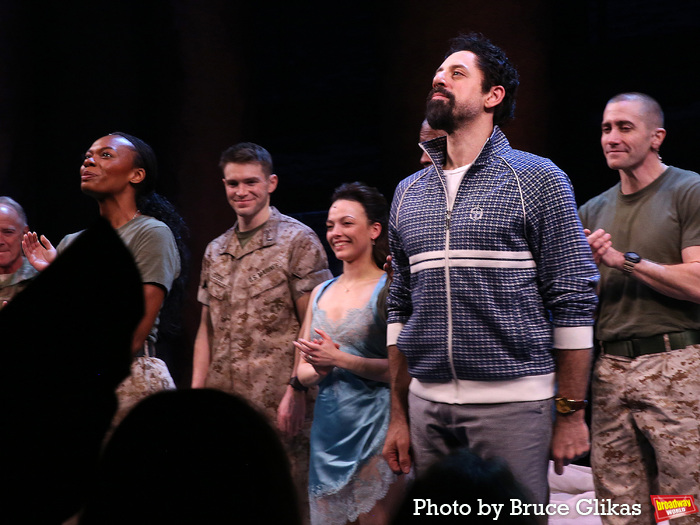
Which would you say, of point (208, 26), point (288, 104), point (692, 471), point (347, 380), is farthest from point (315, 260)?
point (288, 104)

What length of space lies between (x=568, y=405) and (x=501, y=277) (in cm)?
36

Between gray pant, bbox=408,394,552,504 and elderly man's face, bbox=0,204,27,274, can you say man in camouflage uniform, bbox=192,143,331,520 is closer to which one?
elderly man's face, bbox=0,204,27,274

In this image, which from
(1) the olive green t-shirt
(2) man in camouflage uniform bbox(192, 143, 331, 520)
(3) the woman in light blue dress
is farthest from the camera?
(2) man in camouflage uniform bbox(192, 143, 331, 520)

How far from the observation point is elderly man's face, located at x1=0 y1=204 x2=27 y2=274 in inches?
142

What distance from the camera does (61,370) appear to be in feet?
1.57

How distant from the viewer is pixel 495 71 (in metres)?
2.20

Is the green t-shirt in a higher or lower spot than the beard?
lower

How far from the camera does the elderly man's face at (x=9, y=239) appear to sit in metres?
3.62

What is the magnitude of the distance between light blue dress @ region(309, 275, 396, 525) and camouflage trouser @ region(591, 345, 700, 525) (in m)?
0.77

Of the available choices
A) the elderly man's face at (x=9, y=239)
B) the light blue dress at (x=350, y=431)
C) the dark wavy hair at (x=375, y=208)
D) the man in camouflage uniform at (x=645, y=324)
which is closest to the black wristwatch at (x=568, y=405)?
the man in camouflage uniform at (x=645, y=324)

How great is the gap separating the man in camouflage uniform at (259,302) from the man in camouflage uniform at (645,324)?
1154 millimetres

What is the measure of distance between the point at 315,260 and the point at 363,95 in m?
2.56

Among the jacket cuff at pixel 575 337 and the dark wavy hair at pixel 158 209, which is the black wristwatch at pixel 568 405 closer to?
the jacket cuff at pixel 575 337

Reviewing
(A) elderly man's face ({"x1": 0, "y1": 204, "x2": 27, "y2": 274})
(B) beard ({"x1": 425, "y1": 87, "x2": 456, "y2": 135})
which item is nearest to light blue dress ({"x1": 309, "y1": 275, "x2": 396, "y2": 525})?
(B) beard ({"x1": 425, "y1": 87, "x2": 456, "y2": 135})
